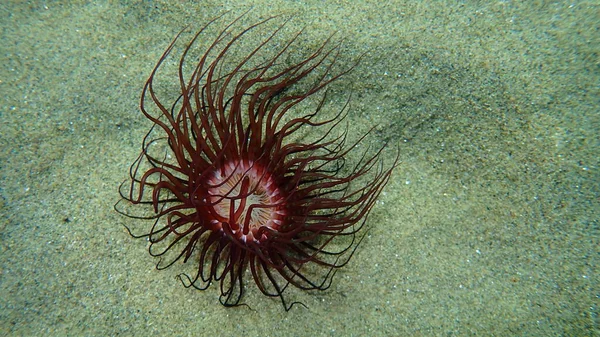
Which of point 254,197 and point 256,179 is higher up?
point 256,179

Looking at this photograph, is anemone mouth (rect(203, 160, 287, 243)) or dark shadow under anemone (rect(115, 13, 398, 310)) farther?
anemone mouth (rect(203, 160, 287, 243))

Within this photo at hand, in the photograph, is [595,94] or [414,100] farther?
[414,100]

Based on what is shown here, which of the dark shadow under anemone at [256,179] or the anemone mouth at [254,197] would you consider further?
the anemone mouth at [254,197]

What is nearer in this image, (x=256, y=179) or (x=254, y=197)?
(x=256, y=179)

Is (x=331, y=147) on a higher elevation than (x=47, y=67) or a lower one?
higher

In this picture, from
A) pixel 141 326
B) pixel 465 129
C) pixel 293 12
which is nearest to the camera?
pixel 141 326

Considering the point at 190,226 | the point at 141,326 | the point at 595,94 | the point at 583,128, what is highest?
the point at 595,94

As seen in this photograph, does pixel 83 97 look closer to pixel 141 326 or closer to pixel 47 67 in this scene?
pixel 47 67

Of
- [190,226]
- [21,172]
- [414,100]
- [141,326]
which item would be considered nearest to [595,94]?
[414,100]
